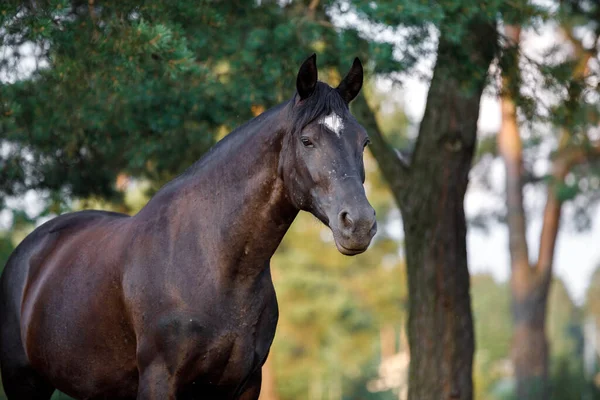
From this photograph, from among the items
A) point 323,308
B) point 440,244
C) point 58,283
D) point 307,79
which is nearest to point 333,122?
point 307,79

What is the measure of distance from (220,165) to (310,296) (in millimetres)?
38579

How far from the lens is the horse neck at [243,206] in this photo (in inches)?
186

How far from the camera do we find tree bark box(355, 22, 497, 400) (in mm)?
9641

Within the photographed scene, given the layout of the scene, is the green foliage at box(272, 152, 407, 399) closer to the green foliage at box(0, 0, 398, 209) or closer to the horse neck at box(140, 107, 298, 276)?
the green foliage at box(0, 0, 398, 209)

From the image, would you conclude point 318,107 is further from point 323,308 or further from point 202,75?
point 323,308

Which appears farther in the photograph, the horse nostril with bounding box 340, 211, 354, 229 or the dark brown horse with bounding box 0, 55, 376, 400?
the dark brown horse with bounding box 0, 55, 376, 400

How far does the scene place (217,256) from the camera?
4750 mm

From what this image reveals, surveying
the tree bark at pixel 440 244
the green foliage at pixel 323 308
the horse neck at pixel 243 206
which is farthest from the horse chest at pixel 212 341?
the green foliage at pixel 323 308

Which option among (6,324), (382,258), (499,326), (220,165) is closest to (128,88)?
(6,324)

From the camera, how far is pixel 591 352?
6200 cm

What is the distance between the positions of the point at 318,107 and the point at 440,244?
553 centimetres

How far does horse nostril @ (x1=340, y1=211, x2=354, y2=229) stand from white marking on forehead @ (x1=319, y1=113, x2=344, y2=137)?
0.44 m

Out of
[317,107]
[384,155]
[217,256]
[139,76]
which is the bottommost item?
[217,256]

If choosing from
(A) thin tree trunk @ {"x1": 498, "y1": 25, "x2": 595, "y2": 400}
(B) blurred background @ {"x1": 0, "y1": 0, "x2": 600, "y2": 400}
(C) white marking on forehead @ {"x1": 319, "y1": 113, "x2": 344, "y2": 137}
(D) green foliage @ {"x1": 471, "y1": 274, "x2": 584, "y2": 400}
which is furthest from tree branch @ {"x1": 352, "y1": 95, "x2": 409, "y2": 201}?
(D) green foliage @ {"x1": 471, "y1": 274, "x2": 584, "y2": 400}
